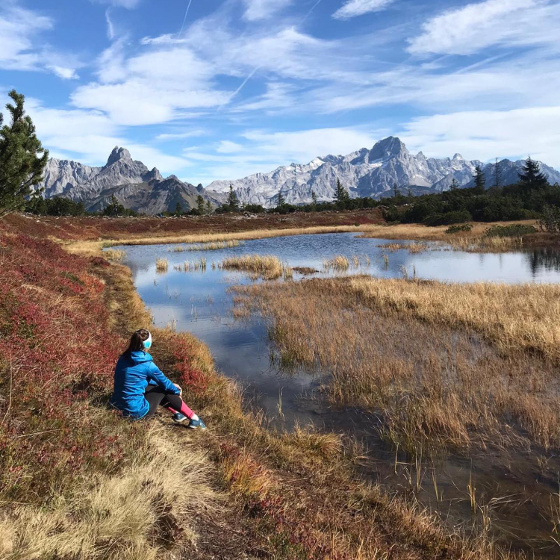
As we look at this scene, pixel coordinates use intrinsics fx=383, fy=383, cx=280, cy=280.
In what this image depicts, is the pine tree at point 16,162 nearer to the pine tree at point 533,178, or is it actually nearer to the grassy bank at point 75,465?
the grassy bank at point 75,465

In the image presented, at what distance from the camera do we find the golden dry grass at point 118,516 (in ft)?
10.7

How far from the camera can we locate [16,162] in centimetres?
1571

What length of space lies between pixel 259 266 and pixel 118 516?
28.8 meters

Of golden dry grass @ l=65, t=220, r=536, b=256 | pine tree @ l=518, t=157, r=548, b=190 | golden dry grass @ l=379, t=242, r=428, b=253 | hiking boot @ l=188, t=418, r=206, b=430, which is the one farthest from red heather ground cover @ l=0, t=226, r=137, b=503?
pine tree @ l=518, t=157, r=548, b=190

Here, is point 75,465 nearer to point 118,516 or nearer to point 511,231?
point 118,516

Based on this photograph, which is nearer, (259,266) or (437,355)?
(437,355)

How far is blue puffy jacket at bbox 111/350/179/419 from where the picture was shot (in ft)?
20.7

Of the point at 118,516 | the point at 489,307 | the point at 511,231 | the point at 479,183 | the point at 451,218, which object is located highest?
the point at 479,183

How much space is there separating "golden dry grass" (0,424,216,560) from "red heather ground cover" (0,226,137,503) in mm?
314

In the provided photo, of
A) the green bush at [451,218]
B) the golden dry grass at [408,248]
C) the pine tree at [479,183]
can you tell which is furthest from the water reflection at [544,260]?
the pine tree at [479,183]

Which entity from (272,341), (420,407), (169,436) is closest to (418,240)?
(272,341)

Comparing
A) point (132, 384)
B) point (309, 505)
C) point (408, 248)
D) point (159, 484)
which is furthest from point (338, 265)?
point (159, 484)

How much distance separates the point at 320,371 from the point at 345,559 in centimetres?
735

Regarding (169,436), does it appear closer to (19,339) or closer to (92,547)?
(92,547)
